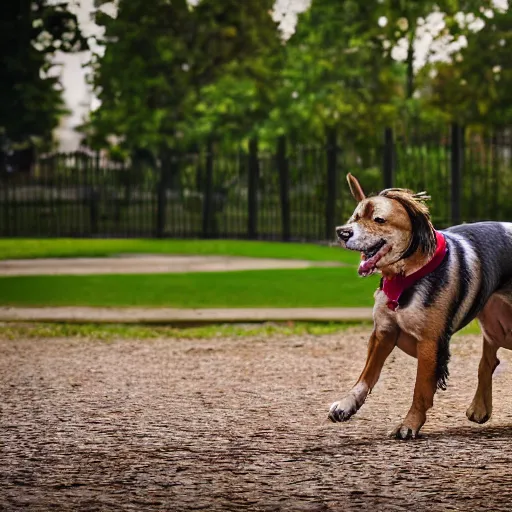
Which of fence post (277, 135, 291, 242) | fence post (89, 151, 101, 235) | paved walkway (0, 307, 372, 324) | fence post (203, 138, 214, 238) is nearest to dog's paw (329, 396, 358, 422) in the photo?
paved walkway (0, 307, 372, 324)

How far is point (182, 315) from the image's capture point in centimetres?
1325

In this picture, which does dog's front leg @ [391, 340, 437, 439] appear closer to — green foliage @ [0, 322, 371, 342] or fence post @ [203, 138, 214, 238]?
green foliage @ [0, 322, 371, 342]

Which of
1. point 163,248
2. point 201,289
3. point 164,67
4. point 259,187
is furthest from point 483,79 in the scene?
point 201,289

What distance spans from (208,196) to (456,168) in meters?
8.30

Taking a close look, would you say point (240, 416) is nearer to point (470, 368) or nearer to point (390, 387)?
point (390, 387)

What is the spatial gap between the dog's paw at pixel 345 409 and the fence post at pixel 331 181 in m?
19.4

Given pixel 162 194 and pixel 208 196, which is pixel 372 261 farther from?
pixel 162 194

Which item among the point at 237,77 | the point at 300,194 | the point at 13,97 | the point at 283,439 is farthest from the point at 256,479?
the point at 13,97

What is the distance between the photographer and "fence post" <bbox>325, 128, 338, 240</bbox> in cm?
2641

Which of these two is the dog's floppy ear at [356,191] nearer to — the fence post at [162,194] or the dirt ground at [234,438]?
the dirt ground at [234,438]

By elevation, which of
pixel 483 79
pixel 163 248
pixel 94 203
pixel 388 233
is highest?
pixel 483 79

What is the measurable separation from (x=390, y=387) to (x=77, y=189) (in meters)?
23.9

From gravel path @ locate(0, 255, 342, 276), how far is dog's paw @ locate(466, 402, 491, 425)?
1290 cm

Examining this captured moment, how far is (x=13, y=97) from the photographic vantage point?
47.1m
